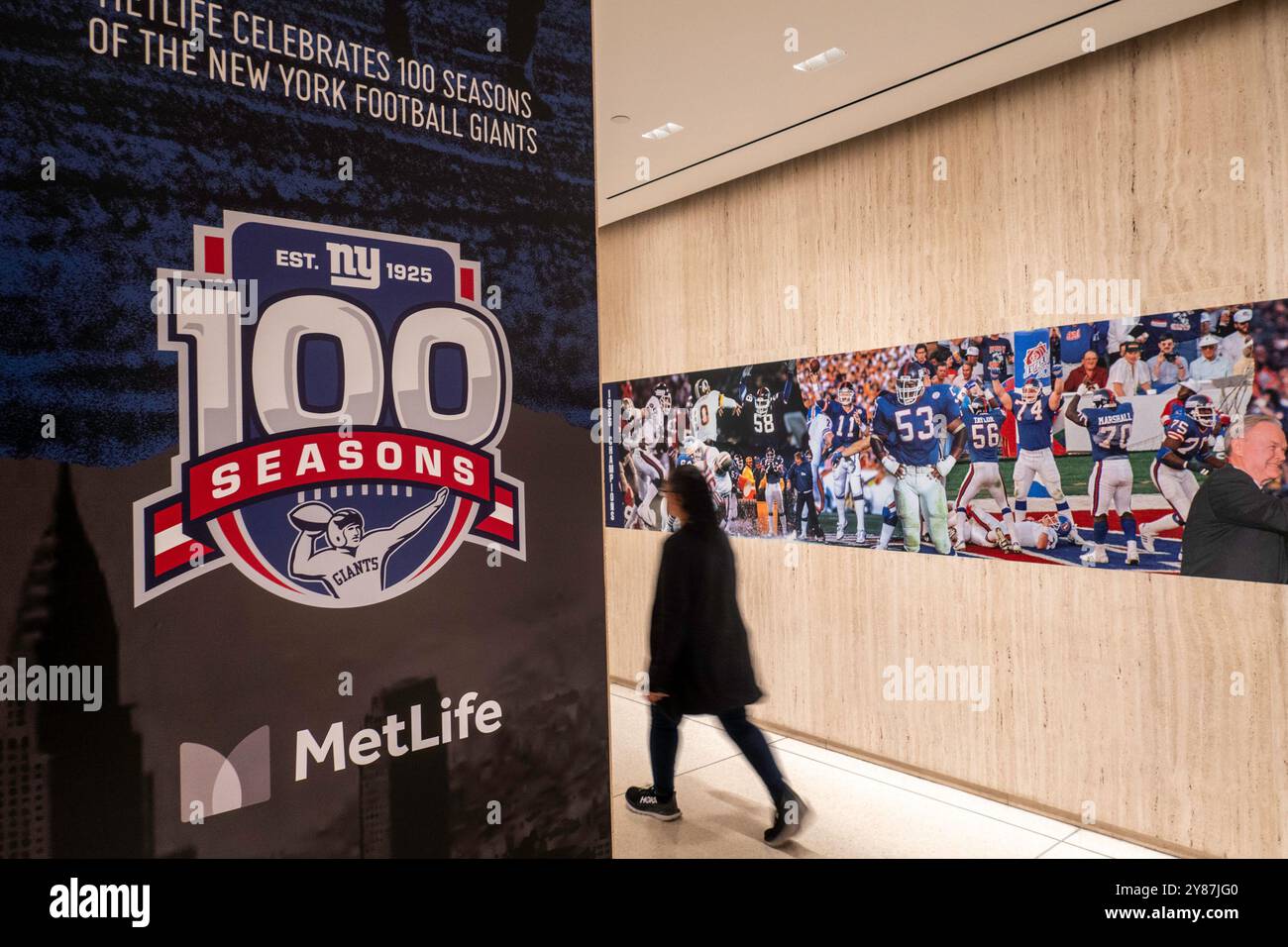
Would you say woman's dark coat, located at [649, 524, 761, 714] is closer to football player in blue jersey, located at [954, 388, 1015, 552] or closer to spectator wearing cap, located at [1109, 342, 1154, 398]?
football player in blue jersey, located at [954, 388, 1015, 552]

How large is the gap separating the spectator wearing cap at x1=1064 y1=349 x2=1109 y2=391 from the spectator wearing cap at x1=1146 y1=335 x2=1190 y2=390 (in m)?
0.17

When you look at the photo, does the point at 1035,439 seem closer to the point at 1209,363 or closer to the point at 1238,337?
the point at 1209,363

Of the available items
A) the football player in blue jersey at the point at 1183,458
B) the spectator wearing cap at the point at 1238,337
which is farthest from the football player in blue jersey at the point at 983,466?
the spectator wearing cap at the point at 1238,337

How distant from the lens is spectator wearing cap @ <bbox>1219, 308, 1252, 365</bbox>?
2779mm

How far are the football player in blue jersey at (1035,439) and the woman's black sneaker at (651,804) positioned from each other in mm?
2018

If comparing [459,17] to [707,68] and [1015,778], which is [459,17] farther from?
[1015,778]

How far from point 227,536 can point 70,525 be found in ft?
0.83

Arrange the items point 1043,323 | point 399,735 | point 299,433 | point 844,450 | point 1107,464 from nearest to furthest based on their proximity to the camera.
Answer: point 299,433, point 399,735, point 1107,464, point 1043,323, point 844,450

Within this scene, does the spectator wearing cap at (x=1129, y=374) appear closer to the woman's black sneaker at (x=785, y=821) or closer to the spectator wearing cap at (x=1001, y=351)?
the spectator wearing cap at (x=1001, y=351)

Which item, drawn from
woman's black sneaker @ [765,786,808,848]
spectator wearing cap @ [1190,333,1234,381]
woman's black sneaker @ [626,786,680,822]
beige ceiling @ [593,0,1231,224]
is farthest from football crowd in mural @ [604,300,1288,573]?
woman's black sneaker @ [626,786,680,822]

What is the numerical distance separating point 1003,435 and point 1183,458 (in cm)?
70

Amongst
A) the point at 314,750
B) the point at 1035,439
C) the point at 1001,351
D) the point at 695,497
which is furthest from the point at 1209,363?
the point at 314,750

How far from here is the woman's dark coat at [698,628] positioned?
3.08 meters

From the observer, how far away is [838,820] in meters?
3.36
